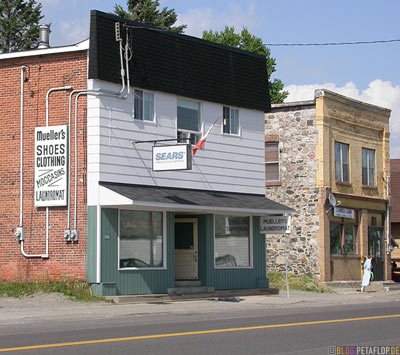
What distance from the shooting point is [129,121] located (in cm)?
2416

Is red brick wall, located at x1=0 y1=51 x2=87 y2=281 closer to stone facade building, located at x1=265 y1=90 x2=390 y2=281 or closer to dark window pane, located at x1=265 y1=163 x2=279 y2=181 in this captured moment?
stone facade building, located at x1=265 y1=90 x2=390 y2=281

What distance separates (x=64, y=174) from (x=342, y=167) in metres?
14.8

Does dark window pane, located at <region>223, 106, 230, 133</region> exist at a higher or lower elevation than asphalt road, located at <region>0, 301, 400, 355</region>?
higher

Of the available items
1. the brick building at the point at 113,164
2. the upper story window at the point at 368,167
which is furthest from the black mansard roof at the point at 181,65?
the upper story window at the point at 368,167

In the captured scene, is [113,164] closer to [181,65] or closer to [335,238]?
[181,65]

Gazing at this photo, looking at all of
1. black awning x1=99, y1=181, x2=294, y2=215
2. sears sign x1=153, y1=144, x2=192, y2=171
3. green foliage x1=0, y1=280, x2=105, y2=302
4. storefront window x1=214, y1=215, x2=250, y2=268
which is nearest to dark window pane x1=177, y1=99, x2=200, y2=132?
black awning x1=99, y1=181, x2=294, y2=215

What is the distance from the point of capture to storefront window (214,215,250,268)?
26938mm

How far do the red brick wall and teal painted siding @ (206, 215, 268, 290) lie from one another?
16.7 feet

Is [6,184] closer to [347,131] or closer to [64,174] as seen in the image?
[64,174]

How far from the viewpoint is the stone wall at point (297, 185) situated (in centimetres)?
3256

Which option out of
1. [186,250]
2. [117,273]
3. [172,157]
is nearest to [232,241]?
[186,250]

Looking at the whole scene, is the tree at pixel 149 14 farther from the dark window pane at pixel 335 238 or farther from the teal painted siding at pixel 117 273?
the teal painted siding at pixel 117 273

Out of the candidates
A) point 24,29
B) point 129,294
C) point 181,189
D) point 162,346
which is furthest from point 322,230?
point 24,29

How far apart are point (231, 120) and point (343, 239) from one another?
9.25 meters
